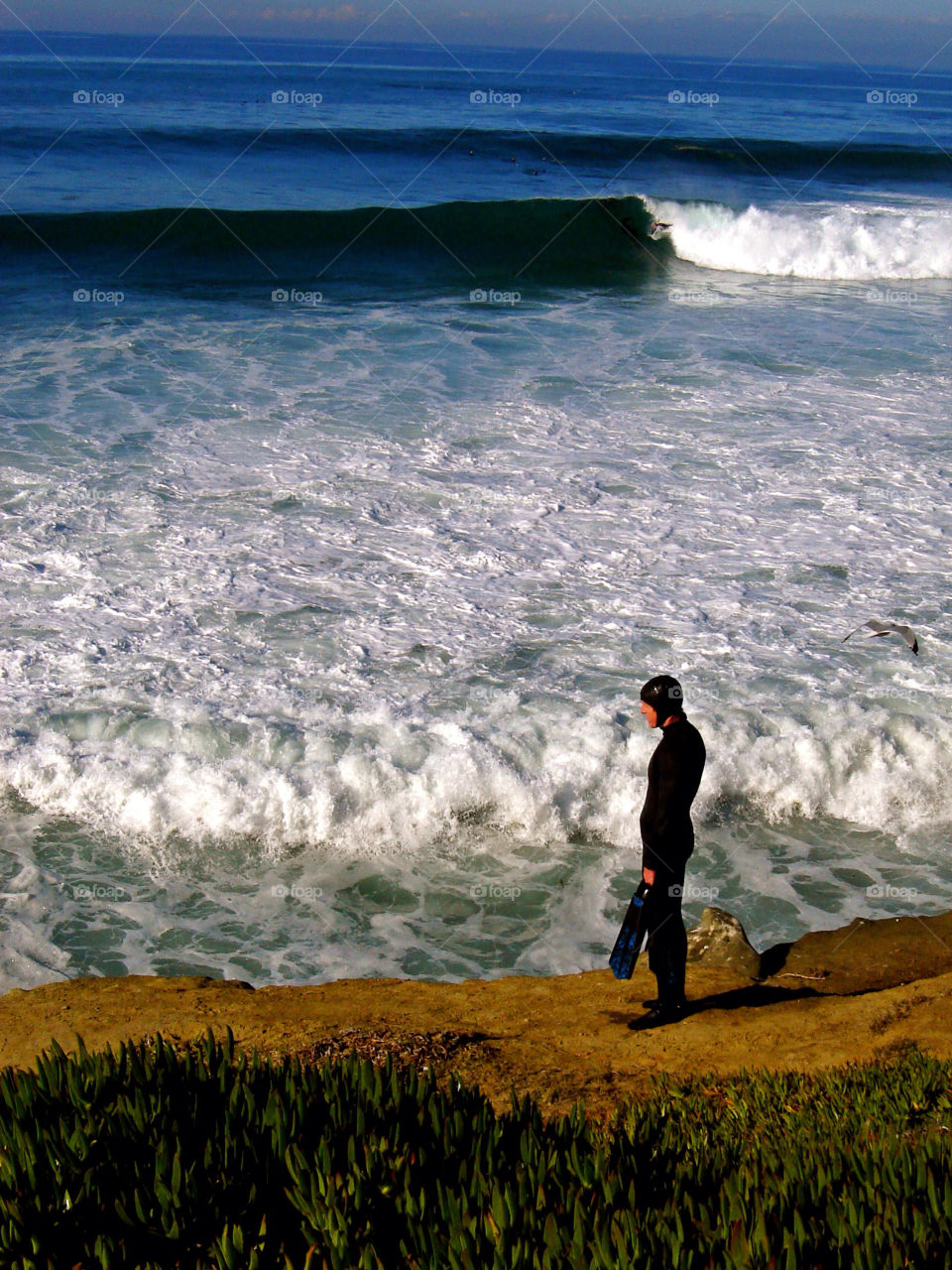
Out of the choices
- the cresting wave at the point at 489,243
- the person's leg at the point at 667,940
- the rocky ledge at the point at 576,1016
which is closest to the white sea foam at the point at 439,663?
the rocky ledge at the point at 576,1016

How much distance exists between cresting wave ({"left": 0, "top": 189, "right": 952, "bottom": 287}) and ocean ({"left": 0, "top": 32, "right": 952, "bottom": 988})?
31cm

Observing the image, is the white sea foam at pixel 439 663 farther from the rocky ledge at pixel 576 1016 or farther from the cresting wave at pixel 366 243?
the cresting wave at pixel 366 243

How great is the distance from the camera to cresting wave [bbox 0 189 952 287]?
24.5 metres

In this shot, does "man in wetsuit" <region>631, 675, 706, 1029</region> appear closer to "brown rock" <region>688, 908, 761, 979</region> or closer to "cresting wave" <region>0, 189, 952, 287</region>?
"brown rock" <region>688, 908, 761, 979</region>

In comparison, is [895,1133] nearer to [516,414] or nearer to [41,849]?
[41,849]

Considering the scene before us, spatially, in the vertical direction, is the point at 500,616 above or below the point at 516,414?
below

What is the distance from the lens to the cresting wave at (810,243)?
2753 centimetres

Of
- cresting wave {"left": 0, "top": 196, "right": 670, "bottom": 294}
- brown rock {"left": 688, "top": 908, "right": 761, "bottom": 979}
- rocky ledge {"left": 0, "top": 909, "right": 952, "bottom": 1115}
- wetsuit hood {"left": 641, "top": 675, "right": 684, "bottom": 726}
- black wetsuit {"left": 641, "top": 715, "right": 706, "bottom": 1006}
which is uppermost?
cresting wave {"left": 0, "top": 196, "right": 670, "bottom": 294}

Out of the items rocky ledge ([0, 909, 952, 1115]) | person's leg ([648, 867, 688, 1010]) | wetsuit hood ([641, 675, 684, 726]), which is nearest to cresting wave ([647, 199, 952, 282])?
rocky ledge ([0, 909, 952, 1115])

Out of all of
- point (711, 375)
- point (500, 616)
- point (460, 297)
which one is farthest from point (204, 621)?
point (460, 297)

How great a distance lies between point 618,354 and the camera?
18.3 meters

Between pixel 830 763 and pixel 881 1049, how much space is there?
10.2ft

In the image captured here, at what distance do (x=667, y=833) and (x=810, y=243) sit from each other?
25970 millimetres

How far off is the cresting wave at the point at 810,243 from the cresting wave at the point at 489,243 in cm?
3
